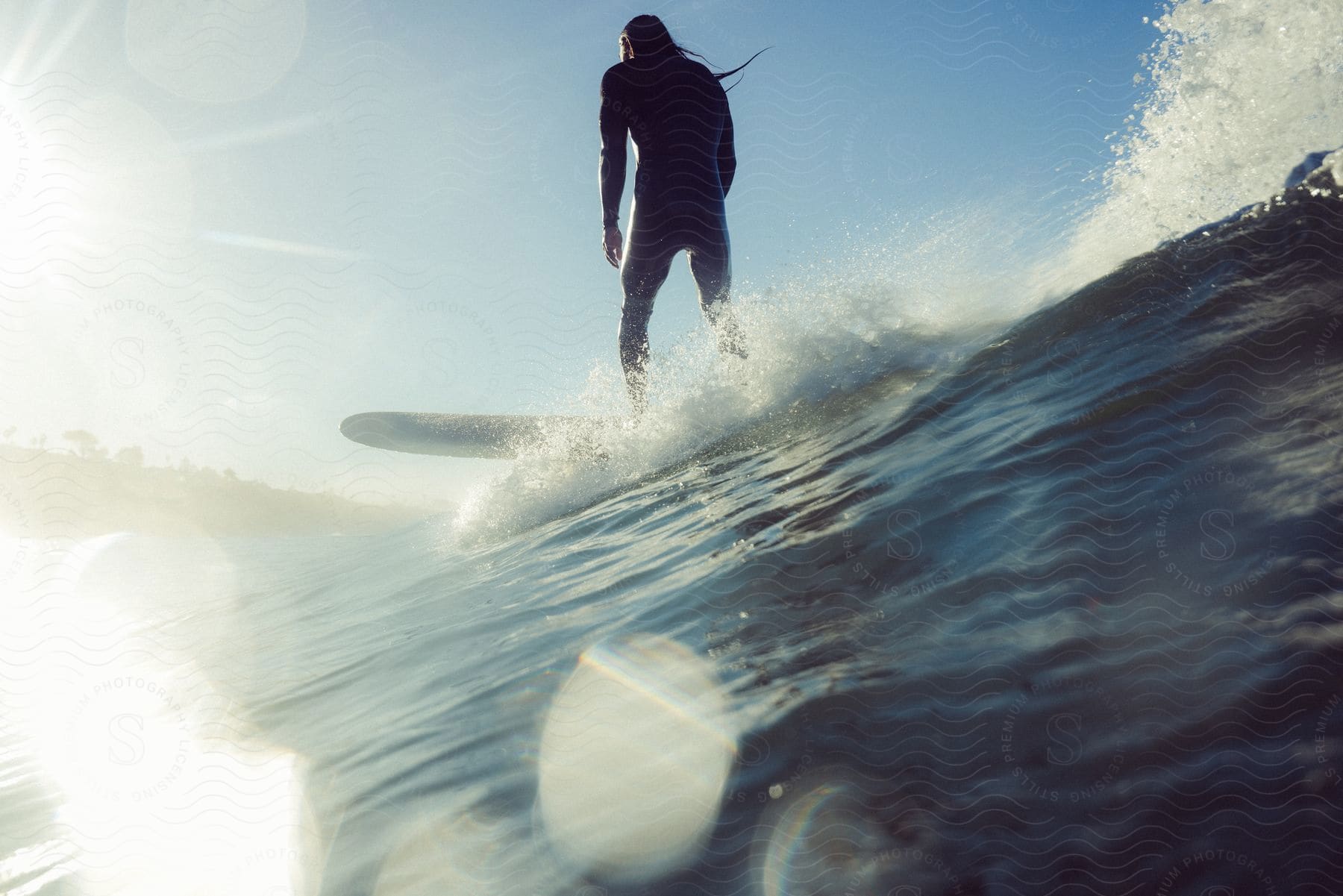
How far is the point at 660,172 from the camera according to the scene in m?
4.04

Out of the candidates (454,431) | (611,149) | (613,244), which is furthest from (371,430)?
(611,149)

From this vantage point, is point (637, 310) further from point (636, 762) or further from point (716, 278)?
point (636, 762)

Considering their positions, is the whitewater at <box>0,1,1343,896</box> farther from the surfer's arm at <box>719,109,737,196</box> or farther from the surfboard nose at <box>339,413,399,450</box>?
the surfboard nose at <box>339,413,399,450</box>

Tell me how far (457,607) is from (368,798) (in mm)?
1675

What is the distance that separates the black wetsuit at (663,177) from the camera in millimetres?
3934

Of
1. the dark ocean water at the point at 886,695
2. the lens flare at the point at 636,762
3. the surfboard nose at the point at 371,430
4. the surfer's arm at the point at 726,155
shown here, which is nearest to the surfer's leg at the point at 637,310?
the surfer's arm at the point at 726,155

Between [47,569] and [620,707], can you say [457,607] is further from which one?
[620,707]

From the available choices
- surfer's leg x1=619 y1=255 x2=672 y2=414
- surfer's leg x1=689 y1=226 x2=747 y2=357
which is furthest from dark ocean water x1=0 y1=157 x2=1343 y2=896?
surfer's leg x1=689 y1=226 x2=747 y2=357

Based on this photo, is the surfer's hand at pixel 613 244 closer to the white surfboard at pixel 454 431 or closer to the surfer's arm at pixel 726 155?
the surfer's arm at pixel 726 155

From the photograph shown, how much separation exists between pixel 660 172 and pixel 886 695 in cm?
348

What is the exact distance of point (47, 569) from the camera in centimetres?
220

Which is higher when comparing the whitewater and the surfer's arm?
the surfer's arm

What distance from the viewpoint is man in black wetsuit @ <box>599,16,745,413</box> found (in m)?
3.91

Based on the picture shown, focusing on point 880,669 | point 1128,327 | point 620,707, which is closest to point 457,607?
point 620,707
